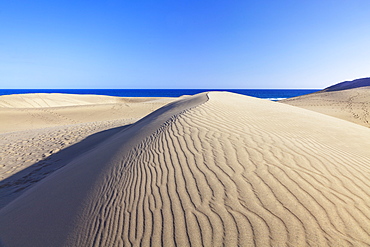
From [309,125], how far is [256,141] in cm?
216

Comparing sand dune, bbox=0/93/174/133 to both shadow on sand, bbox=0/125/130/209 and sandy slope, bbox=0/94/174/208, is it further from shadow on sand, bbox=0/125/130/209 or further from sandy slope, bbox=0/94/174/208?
shadow on sand, bbox=0/125/130/209

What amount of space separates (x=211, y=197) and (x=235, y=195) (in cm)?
26

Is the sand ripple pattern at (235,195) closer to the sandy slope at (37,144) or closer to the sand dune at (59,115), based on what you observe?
the sandy slope at (37,144)

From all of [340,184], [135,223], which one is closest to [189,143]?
[135,223]

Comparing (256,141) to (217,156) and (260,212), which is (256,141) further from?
(260,212)

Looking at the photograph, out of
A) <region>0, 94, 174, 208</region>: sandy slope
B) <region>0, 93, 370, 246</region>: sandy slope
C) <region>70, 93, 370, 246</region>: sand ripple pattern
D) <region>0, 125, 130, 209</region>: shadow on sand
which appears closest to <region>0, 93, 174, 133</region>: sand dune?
<region>0, 94, 174, 208</region>: sandy slope

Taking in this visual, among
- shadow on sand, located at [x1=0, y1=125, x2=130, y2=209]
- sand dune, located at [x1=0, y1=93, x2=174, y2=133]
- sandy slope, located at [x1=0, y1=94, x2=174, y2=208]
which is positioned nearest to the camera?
shadow on sand, located at [x1=0, y1=125, x2=130, y2=209]

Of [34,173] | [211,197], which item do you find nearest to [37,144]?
[34,173]

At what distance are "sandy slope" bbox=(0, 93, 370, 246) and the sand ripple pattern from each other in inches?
0.4

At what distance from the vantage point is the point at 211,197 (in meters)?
2.37

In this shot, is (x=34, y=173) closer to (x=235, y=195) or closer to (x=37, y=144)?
(x=37, y=144)

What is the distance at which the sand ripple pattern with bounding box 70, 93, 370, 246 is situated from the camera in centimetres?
189

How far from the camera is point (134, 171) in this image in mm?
3301

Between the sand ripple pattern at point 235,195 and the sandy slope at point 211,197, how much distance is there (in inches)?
0.4
